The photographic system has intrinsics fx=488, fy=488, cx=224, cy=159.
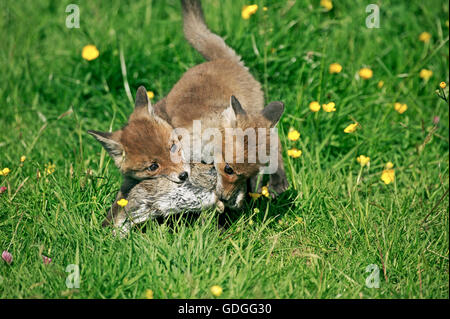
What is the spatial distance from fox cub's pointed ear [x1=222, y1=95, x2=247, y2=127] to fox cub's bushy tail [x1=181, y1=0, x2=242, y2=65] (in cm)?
123

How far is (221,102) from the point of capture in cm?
471

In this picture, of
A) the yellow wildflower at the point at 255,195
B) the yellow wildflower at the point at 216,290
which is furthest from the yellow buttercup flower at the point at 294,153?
the yellow wildflower at the point at 216,290

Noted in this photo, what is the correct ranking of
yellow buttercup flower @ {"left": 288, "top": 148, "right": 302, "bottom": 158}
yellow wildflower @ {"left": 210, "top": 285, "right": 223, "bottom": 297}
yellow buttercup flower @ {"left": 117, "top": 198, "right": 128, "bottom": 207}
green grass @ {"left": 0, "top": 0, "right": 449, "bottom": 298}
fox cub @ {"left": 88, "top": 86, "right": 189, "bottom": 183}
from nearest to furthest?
yellow wildflower @ {"left": 210, "top": 285, "right": 223, "bottom": 297}, green grass @ {"left": 0, "top": 0, "right": 449, "bottom": 298}, yellow buttercup flower @ {"left": 117, "top": 198, "right": 128, "bottom": 207}, fox cub @ {"left": 88, "top": 86, "right": 189, "bottom": 183}, yellow buttercup flower @ {"left": 288, "top": 148, "right": 302, "bottom": 158}

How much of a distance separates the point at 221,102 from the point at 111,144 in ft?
4.11

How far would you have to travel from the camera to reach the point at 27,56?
562 centimetres

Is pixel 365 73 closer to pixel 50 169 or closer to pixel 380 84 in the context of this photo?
pixel 380 84

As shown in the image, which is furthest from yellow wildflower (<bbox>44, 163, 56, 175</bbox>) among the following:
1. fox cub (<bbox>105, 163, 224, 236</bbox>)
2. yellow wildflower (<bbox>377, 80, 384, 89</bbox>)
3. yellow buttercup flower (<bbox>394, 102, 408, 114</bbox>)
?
yellow wildflower (<bbox>377, 80, 384, 89</bbox>)

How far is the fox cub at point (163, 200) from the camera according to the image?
374 cm

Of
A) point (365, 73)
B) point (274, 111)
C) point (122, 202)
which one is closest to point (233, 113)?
point (274, 111)

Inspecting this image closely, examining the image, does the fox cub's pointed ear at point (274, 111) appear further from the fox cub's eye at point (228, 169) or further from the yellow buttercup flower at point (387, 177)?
the yellow buttercup flower at point (387, 177)

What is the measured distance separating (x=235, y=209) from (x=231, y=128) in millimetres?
685

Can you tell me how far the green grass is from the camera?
3.35 metres

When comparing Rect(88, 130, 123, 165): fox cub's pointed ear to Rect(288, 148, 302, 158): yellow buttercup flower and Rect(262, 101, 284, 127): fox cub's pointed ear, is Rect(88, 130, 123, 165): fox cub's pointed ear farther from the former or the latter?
Rect(288, 148, 302, 158): yellow buttercup flower
